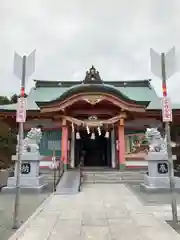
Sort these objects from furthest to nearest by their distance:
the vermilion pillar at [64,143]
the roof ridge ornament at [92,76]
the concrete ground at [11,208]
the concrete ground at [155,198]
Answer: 1. the roof ridge ornament at [92,76]
2. the vermilion pillar at [64,143]
3. the concrete ground at [155,198]
4. the concrete ground at [11,208]

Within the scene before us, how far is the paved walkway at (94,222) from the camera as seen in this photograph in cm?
411

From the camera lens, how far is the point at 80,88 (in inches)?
545

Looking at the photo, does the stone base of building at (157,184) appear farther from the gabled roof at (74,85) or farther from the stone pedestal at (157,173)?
the gabled roof at (74,85)

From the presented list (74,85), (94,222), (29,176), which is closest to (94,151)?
(74,85)

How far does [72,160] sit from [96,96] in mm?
4778

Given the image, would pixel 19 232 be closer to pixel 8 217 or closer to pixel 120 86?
pixel 8 217

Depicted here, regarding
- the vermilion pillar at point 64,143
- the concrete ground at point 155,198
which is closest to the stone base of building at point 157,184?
the concrete ground at point 155,198

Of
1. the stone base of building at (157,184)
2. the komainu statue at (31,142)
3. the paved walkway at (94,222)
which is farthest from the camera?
the komainu statue at (31,142)

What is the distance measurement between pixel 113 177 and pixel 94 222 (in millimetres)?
7207

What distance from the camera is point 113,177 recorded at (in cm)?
1202

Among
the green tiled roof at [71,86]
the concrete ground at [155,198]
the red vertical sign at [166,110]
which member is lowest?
the concrete ground at [155,198]

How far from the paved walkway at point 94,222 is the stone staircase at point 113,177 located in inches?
160

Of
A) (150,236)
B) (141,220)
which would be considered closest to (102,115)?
(141,220)

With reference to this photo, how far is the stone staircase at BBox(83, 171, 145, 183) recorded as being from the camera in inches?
455
